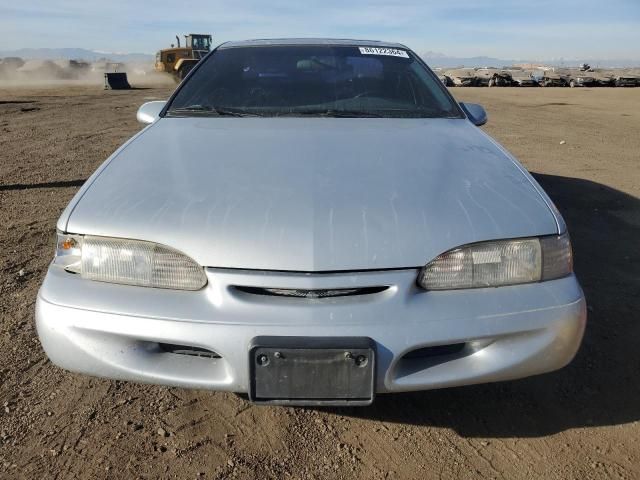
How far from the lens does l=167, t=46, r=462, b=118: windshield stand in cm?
300

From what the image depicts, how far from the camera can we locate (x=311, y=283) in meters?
1.71

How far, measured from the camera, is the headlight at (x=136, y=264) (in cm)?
180

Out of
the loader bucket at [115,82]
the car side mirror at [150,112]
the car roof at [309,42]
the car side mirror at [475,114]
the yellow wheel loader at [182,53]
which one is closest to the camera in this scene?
the car side mirror at [150,112]

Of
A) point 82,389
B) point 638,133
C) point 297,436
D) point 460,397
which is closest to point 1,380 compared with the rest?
point 82,389

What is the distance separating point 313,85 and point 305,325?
186 centimetres

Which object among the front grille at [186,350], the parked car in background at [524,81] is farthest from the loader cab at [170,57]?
the front grille at [186,350]

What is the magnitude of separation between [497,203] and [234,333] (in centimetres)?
103

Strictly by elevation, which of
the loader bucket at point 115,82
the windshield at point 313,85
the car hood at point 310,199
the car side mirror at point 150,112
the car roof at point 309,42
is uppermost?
the car roof at point 309,42

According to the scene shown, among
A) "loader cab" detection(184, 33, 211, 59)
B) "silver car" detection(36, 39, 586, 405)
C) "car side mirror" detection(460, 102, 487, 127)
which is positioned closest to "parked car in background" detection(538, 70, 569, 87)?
"loader cab" detection(184, 33, 211, 59)

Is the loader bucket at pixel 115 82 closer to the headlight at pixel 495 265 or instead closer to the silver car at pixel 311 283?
the silver car at pixel 311 283

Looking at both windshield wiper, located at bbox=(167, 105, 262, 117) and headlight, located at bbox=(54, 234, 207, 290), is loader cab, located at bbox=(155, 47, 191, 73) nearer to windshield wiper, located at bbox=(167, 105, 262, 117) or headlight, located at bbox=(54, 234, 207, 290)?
windshield wiper, located at bbox=(167, 105, 262, 117)

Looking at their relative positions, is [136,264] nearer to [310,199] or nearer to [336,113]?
[310,199]

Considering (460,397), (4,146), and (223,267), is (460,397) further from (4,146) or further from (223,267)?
(4,146)

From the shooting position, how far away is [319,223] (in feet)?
5.95
